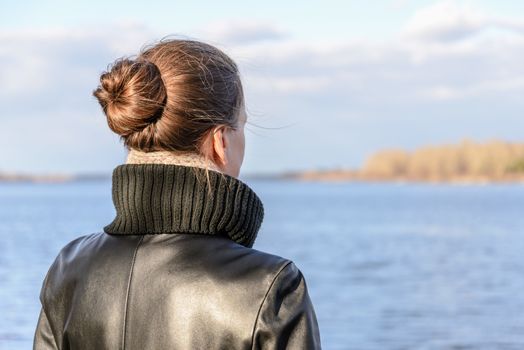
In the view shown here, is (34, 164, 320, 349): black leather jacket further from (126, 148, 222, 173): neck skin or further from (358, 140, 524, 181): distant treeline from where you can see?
(358, 140, 524, 181): distant treeline

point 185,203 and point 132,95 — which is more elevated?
point 132,95

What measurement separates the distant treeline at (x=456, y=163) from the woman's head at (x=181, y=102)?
11753 cm

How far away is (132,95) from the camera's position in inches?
64.4

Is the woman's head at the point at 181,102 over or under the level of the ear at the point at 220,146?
over

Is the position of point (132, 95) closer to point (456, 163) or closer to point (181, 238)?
point (181, 238)

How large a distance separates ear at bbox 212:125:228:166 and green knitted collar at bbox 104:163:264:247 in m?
0.03

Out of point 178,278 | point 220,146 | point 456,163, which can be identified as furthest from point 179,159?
point 456,163

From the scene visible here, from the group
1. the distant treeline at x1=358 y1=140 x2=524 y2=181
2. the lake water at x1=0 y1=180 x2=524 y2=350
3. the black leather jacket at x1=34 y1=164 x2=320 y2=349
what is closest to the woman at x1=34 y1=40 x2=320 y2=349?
the black leather jacket at x1=34 y1=164 x2=320 y2=349

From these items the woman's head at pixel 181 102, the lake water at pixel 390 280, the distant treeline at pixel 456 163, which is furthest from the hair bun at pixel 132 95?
the distant treeline at pixel 456 163

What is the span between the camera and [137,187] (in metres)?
1.64

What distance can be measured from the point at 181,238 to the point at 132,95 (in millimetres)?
282

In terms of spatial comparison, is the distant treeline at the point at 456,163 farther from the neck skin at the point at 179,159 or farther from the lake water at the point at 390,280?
the neck skin at the point at 179,159

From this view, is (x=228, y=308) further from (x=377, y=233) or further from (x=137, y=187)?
(x=377, y=233)

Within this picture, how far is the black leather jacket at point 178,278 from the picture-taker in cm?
153
